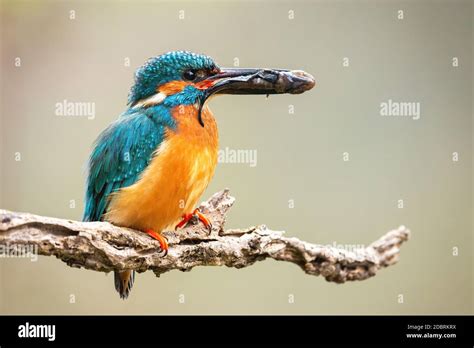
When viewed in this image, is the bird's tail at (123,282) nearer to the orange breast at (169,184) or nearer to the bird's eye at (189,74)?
the orange breast at (169,184)

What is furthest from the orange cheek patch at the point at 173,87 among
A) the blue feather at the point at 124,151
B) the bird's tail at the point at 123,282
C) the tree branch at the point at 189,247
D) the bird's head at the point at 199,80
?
the bird's tail at the point at 123,282

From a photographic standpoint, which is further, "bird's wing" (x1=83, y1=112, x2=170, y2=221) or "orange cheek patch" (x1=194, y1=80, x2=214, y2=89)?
"orange cheek patch" (x1=194, y1=80, x2=214, y2=89)

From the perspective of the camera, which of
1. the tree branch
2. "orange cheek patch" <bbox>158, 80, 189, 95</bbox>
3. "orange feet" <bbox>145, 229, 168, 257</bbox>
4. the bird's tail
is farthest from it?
the bird's tail

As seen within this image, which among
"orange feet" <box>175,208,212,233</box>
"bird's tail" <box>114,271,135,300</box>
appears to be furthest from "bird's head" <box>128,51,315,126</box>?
"bird's tail" <box>114,271,135,300</box>

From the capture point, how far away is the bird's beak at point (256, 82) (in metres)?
3.55

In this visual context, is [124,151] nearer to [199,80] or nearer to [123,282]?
[199,80]

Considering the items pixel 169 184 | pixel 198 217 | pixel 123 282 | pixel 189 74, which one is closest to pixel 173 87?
pixel 189 74

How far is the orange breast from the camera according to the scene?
337cm

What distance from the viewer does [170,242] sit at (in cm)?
338

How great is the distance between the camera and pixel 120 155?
351cm

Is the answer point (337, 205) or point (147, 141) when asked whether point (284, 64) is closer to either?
point (337, 205)

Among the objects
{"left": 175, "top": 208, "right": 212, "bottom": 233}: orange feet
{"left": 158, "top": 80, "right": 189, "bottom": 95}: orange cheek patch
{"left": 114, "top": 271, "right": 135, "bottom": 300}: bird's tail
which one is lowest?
{"left": 114, "top": 271, "right": 135, "bottom": 300}: bird's tail

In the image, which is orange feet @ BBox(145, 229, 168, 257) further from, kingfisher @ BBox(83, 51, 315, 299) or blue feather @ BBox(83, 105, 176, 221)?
blue feather @ BBox(83, 105, 176, 221)
